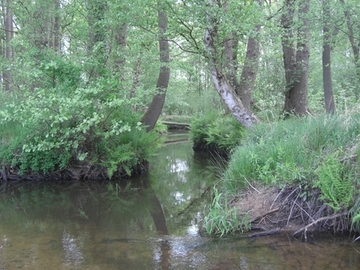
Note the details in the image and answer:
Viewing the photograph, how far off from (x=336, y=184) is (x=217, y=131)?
28.9ft

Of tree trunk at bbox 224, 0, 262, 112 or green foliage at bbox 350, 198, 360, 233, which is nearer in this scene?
green foliage at bbox 350, 198, 360, 233

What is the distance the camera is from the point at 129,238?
15.8 feet

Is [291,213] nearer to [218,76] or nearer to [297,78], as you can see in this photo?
[218,76]

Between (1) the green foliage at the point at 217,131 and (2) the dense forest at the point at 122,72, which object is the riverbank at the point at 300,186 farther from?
(1) the green foliage at the point at 217,131

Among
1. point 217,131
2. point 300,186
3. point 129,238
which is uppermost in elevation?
point 217,131

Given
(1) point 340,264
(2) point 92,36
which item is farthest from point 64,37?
(1) point 340,264

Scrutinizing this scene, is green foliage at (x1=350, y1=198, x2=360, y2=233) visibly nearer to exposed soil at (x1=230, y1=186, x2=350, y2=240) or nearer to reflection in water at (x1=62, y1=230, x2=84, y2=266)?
exposed soil at (x1=230, y1=186, x2=350, y2=240)

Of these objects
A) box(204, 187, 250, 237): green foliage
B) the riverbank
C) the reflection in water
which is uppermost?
the riverbank

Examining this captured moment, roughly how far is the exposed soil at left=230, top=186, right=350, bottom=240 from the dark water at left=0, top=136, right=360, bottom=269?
181 millimetres

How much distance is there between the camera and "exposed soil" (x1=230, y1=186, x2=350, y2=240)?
4543 millimetres

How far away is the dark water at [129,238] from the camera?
392cm

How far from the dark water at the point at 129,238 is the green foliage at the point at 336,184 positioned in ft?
1.57

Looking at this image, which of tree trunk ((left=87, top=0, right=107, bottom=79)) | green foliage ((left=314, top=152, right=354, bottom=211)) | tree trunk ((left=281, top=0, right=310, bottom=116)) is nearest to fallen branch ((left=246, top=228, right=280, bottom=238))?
green foliage ((left=314, top=152, right=354, bottom=211))

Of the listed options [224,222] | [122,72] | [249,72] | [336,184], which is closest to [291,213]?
[336,184]
